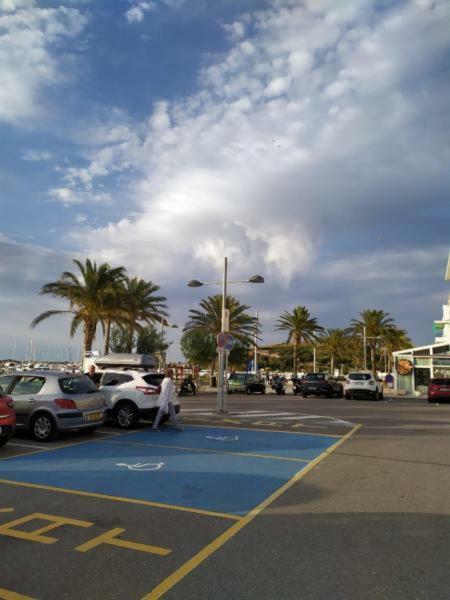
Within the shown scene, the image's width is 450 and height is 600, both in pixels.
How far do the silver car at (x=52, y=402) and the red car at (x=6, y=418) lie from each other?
1296mm

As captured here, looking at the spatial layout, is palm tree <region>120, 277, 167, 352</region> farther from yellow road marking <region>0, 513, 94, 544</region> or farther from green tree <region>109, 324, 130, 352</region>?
yellow road marking <region>0, 513, 94, 544</region>

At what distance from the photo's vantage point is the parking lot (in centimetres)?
405

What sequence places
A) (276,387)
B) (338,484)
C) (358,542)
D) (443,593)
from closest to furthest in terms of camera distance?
(443,593), (358,542), (338,484), (276,387)

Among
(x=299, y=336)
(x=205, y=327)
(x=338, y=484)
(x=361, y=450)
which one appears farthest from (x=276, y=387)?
(x=338, y=484)

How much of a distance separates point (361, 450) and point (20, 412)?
7.30 metres

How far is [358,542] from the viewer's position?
499 cm

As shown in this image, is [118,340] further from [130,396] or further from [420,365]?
[130,396]

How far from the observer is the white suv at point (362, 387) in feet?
103

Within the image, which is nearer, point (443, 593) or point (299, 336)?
point (443, 593)

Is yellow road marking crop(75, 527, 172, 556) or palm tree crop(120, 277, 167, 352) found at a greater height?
palm tree crop(120, 277, 167, 352)

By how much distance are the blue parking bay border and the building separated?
3032 cm

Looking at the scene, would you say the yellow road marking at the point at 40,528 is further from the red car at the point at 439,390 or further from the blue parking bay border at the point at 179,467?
the red car at the point at 439,390

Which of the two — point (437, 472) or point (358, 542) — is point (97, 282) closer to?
point (437, 472)

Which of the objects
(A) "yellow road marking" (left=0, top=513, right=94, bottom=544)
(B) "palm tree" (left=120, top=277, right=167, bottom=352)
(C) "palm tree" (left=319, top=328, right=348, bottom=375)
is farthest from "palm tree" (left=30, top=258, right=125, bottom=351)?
(C) "palm tree" (left=319, top=328, right=348, bottom=375)
